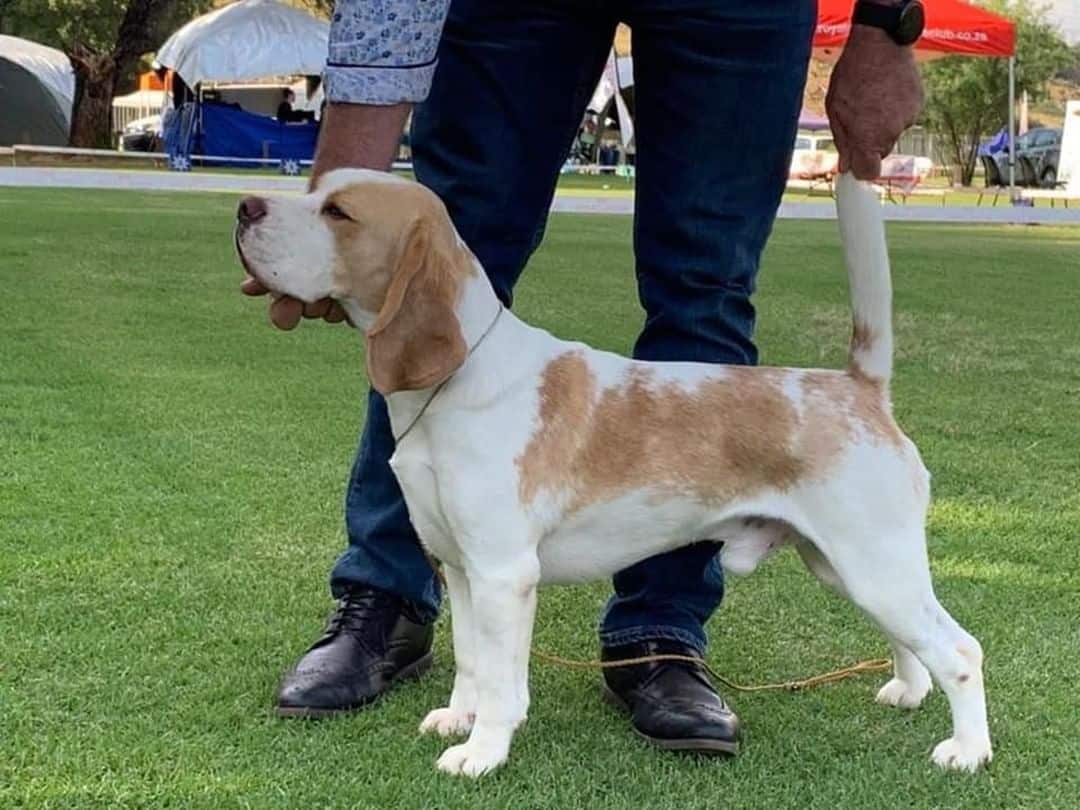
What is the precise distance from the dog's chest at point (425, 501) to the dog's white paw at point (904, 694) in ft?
3.05

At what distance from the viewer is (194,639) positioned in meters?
2.91

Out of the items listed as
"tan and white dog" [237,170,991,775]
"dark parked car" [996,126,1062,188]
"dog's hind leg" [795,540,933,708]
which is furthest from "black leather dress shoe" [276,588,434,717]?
"dark parked car" [996,126,1062,188]

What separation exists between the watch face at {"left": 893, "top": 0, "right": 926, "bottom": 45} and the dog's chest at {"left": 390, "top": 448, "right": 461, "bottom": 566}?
1.23 metres

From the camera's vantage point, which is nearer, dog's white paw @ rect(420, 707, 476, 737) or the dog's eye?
the dog's eye

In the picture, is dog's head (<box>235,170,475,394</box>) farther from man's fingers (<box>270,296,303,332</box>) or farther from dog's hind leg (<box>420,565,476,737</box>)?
dog's hind leg (<box>420,565,476,737</box>)

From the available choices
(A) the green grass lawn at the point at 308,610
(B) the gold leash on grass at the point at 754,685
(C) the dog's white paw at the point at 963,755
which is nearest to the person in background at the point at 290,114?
(A) the green grass lawn at the point at 308,610

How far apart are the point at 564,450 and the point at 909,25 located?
1.08 meters

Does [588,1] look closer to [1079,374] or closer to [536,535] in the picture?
[536,535]

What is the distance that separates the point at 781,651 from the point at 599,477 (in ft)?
2.80

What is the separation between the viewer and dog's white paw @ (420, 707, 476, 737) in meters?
2.54

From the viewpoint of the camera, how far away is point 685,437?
2.41 metres

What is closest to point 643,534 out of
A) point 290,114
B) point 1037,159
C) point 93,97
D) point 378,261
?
→ point 378,261

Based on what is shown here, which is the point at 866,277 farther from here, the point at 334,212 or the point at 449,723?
the point at 449,723

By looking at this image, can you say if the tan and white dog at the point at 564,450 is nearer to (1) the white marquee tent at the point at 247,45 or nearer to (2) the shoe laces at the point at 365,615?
(2) the shoe laces at the point at 365,615
